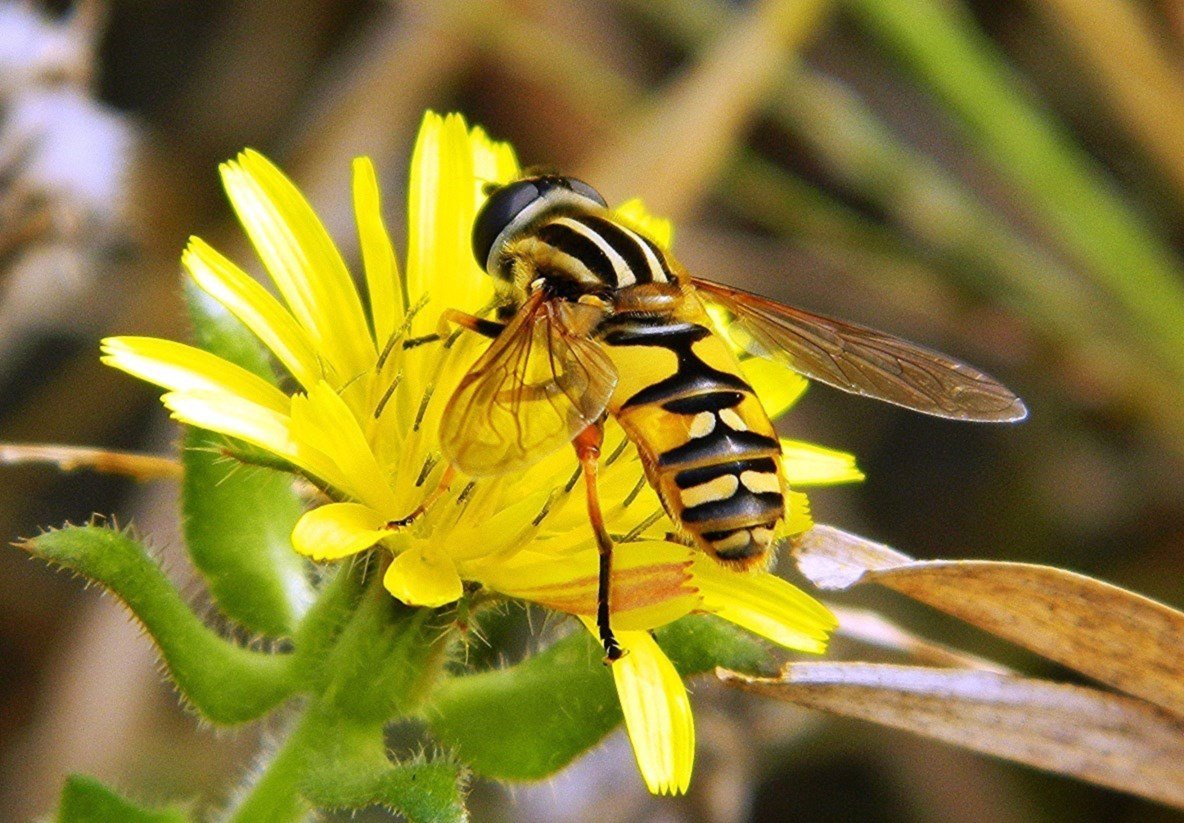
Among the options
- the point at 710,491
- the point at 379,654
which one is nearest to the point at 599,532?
the point at 710,491

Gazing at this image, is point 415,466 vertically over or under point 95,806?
over

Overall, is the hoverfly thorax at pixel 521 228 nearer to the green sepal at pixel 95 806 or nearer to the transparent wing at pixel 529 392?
the transparent wing at pixel 529 392

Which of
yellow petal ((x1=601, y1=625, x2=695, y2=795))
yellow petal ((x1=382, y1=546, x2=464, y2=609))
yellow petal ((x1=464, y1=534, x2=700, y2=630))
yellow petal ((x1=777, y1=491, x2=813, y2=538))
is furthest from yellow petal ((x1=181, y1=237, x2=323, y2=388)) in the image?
yellow petal ((x1=777, y1=491, x2=813, y2=538))

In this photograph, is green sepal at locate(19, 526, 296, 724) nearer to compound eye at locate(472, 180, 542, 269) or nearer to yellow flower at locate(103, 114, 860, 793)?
yellow flower at locate(103, 114, 860, 793)

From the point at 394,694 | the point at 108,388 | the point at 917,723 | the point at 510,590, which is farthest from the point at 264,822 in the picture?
the point at 108,388

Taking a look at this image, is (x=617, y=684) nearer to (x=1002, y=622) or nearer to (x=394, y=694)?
(x=394, y=694)

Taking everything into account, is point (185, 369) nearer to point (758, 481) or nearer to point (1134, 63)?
point (758, 481)

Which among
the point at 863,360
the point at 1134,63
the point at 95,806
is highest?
the point at 1134,63
